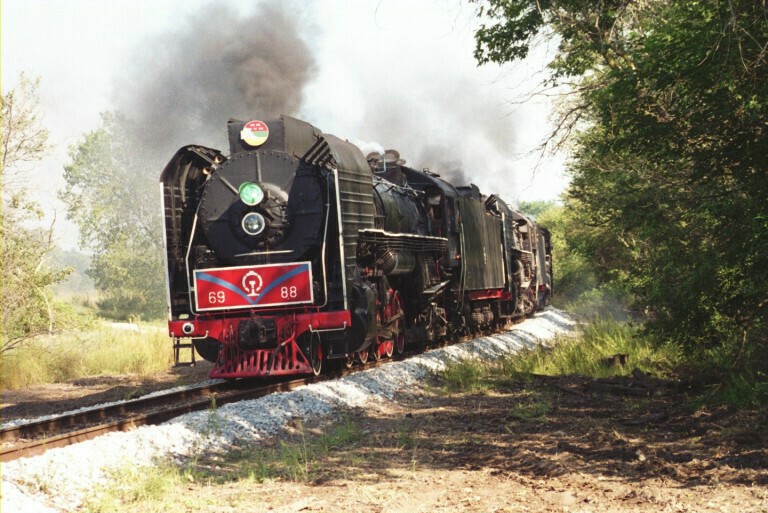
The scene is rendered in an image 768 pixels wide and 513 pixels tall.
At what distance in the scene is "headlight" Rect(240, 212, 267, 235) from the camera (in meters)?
10.6

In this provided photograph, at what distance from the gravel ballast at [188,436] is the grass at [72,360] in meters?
5.52

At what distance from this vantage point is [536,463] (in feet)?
20.3

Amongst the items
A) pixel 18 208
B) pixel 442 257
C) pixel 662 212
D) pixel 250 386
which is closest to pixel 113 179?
pixel 18 208

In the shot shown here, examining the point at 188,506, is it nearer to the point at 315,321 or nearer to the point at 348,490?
the point at 348,490

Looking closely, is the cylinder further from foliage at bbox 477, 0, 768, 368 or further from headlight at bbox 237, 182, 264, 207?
foliage at bbox 477, 0, 768, 368

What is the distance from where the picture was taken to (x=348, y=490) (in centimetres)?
565

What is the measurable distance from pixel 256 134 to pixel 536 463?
6.47 meters

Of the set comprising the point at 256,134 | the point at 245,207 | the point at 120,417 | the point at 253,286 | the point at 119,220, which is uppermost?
the point at 119,220

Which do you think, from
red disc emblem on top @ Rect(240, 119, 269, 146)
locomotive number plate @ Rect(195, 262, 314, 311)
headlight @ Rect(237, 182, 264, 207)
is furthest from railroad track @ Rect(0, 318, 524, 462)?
red disc emblem on top @ Rect(240, 119, 269, 146)

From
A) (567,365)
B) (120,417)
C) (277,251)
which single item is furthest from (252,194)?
(567,365)

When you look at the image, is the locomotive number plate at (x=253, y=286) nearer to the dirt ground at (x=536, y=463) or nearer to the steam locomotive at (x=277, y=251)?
the steam locomotive at (x=277, y=251)

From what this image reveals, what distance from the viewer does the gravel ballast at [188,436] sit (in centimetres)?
550

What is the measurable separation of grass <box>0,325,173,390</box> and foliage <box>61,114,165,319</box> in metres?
27.9

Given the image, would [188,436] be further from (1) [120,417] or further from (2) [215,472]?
(1) [120,417]
